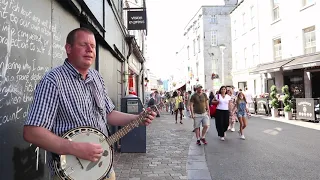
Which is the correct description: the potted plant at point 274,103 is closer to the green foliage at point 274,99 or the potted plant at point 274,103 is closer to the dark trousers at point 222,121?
the green foliage at point 274,99

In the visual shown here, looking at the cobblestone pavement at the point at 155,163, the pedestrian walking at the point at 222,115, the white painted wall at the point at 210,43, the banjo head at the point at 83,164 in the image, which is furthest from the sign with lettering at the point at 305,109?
the white painted wall at the point at 210,43

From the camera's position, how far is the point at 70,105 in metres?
1.93

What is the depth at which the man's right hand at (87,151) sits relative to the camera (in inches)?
70.3

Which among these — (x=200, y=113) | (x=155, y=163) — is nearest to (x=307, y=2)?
(x=200, y=113)

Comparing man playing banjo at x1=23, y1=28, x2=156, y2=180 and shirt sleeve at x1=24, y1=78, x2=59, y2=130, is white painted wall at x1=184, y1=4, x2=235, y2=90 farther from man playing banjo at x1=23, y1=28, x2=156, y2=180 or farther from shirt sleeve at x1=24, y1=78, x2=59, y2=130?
shirt sleeve at x1=24, y1=78, x2=59, y2=130

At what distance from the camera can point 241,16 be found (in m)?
26.7

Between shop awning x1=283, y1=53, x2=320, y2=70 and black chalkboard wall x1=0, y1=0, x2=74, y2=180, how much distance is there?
14.5 m

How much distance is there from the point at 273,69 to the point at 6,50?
18539 millimetres

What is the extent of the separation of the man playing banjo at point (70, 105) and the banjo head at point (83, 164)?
62mm

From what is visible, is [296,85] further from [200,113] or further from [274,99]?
[200,113]

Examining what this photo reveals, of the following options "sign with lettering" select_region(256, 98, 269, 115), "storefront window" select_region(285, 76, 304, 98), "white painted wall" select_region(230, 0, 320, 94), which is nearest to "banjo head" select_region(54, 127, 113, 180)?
"white painted wall" select_region(230, 0, 320, 94)

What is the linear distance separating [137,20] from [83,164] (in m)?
10.9

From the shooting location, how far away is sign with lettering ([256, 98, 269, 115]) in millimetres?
18480

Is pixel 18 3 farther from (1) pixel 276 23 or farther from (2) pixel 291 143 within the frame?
(1) pixel 276 23
